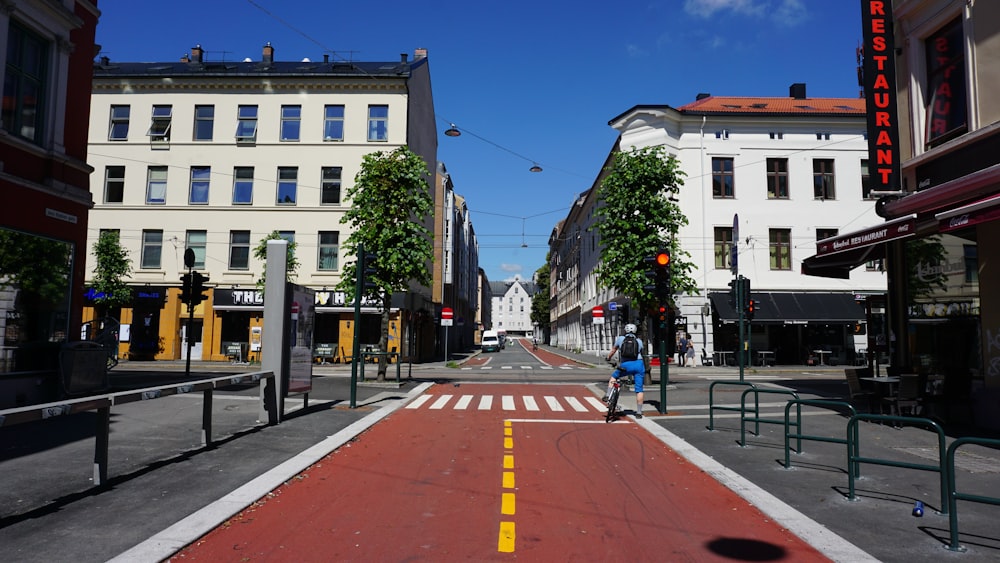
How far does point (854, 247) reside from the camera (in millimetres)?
12852

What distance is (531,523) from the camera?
17.7ft

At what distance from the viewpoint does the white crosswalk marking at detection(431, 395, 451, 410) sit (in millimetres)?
14430

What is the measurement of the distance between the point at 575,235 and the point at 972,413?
52.7 m

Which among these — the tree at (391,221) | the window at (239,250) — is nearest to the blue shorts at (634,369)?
the tree at (391,221)

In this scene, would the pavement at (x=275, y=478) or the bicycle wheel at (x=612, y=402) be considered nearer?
the pavement at (x=275, y=478)

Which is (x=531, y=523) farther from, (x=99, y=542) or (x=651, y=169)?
(x=651, y=169)

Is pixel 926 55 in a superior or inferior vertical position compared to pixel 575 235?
inferior

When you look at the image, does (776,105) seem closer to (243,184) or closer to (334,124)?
(334,124)

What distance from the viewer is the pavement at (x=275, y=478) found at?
16.2 ft

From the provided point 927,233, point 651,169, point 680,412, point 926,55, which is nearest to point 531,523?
point 680,412

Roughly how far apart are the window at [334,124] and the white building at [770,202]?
54.1 ft

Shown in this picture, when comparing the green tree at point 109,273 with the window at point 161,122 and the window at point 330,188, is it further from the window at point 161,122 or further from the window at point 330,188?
the window at point 330,188

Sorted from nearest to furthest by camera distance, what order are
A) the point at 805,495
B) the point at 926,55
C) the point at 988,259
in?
the point at 805,495, the point at 988,259, the point at 926,55

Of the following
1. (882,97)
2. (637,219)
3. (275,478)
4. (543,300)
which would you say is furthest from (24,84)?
(543,300)
